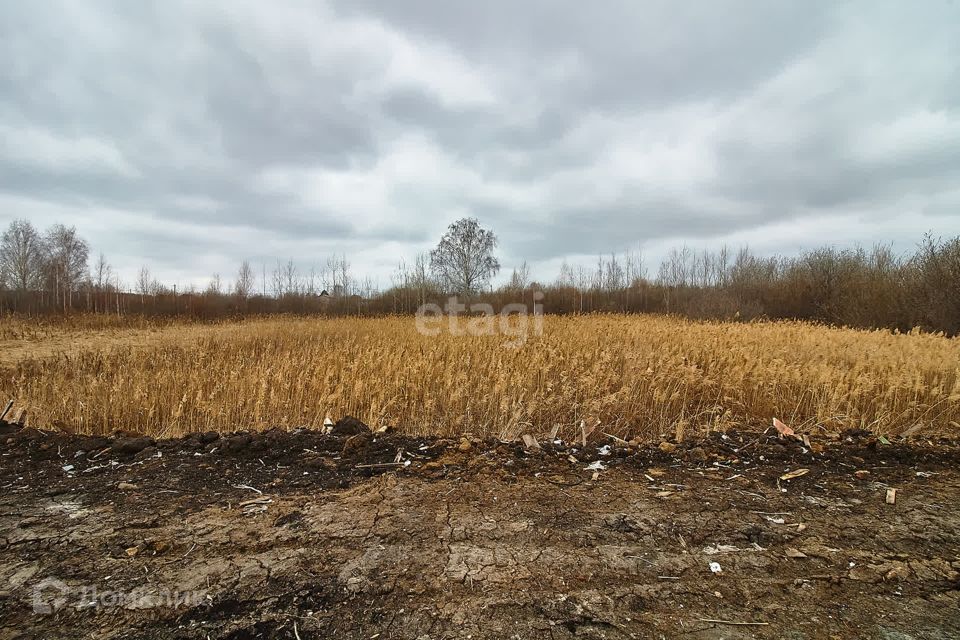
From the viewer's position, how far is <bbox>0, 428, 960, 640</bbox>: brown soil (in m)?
1.72

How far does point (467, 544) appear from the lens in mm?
2230

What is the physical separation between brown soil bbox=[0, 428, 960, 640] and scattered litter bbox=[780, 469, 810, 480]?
0.17ft

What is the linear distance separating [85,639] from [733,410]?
574 centimetres

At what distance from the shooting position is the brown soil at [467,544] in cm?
172

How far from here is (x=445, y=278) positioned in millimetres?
37438

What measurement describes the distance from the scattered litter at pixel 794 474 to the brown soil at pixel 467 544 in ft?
0.17

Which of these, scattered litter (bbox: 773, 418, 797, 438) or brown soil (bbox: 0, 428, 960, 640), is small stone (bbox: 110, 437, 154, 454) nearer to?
brown soil (bbox: 0, 428, 960, 640)

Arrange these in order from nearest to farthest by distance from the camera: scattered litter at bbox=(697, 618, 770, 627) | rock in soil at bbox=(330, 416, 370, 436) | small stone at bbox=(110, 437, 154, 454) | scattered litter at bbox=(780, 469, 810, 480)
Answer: scattered litter at bbox=(697, 618, 770, 627) < scattered litter at bbox=(780, 469, 810, 480) < small stone at bbox=(110, 437, 154, 454) < rock in soil at bbox=(330, 416, 370, 436)

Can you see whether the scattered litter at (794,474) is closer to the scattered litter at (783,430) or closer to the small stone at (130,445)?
the scattered litter at (783,430)

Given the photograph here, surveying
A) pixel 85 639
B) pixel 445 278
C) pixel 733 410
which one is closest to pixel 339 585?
pixel 85 639

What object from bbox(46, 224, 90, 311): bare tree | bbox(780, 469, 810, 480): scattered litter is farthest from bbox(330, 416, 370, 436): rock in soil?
bbox(46, 224, 90, 311): bare tree

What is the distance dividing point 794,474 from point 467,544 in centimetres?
280

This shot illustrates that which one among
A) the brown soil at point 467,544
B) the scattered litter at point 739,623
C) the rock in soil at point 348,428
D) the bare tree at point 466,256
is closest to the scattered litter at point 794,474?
the brown soil at point 467,544

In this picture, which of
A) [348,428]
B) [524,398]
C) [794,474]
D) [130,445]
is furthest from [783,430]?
[130,445]
